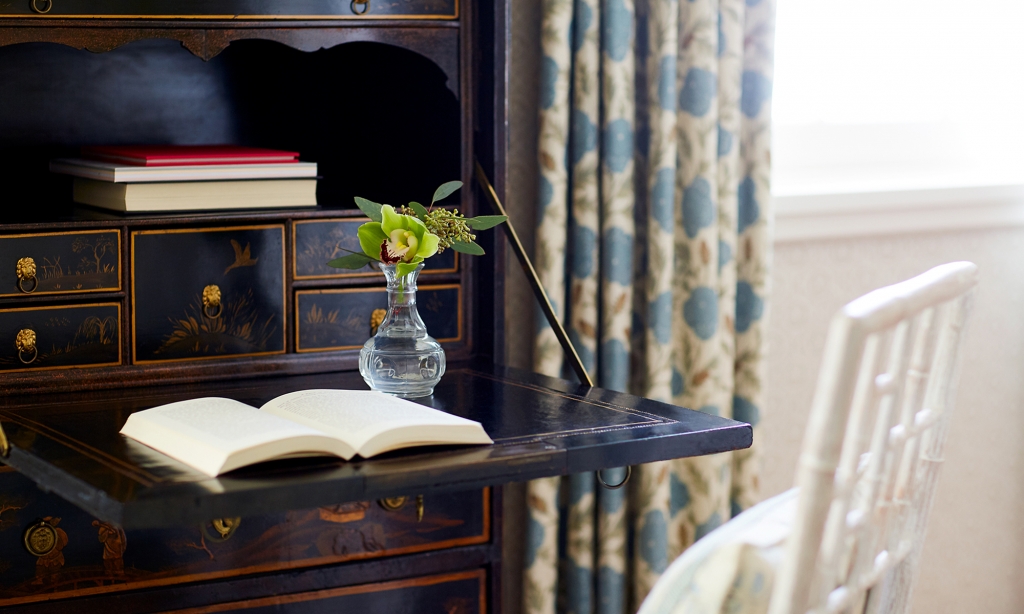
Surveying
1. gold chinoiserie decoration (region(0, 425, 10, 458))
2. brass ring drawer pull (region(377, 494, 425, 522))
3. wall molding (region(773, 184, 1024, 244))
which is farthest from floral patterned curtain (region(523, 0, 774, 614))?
gold chinoiserie decoration (region(0, 425, 10, 458))

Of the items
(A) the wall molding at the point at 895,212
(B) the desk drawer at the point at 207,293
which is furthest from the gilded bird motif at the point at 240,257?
(A) the wall molding at the point at 895,212

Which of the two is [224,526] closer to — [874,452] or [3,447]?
[3,447]

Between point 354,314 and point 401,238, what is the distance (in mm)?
269

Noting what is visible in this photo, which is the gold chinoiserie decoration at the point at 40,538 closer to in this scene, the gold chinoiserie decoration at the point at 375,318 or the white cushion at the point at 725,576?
the gold chinoiserie decoration at the point at 375,318

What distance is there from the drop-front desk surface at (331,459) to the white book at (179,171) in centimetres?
28

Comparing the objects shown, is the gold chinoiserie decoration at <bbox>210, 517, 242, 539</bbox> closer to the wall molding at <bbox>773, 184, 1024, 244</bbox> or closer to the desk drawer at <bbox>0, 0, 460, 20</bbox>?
the desk drawer at <bbox>0, 0, 460, 20</bbox>

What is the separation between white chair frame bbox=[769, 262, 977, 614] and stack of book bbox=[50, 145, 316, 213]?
0.90m

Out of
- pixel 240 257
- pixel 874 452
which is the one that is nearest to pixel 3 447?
pixel 240 257

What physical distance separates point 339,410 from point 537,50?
1032mm

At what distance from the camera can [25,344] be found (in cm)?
148

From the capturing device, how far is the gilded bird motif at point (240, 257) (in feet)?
5.21

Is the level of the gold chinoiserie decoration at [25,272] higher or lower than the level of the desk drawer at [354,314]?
higher

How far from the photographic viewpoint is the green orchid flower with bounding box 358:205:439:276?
143 centimetres

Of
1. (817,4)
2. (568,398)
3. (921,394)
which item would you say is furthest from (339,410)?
(817,4)
